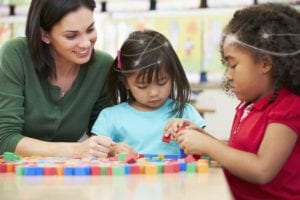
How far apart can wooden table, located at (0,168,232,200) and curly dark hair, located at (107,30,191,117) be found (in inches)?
23.5

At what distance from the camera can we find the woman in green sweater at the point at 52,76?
166 cm

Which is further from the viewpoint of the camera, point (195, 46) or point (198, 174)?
point (195, 46)

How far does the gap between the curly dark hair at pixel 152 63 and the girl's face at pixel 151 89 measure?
0.04ft

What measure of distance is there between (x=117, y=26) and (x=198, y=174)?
7.88ft

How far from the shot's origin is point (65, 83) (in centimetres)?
179

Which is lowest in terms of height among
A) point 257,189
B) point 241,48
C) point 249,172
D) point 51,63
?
point 257,189

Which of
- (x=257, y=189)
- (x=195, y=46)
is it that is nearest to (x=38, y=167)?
(x=257, y=189)

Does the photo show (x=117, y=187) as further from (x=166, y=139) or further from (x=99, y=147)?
(x=166, y=139)

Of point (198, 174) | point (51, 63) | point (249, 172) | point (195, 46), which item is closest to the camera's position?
point (198, 174)

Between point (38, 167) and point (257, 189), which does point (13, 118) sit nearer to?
point (38, 167)

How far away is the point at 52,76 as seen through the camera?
177 cm

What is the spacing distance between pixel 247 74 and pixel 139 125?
43 cm

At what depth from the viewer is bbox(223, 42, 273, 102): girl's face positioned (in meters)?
1.38

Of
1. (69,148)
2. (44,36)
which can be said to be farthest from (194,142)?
(44,36)
